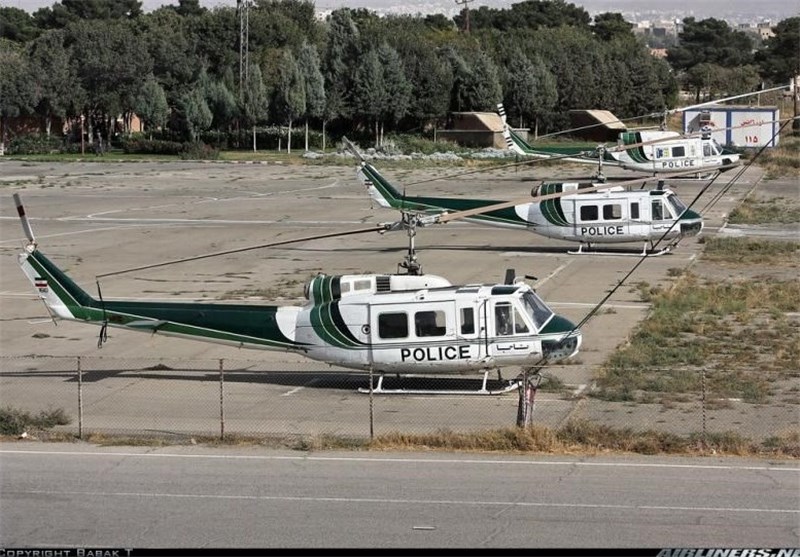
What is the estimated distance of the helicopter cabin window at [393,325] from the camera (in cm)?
2405

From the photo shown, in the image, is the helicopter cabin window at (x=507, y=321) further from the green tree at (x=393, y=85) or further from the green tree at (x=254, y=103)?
the green tree at (x=393, y=85)

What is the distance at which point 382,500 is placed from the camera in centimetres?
1733

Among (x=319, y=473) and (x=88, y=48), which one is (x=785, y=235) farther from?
(x=88, y=48)

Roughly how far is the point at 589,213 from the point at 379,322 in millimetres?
21009

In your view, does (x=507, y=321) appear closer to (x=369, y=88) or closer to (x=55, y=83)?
(x=369, y=88)

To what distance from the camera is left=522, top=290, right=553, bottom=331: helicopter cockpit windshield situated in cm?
2392

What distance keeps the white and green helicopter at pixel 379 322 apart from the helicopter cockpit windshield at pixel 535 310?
24mm

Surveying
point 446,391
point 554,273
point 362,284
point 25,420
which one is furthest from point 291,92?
point 25,420

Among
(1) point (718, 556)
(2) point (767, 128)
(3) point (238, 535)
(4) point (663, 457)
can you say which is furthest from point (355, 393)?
(2) point (767, 128)

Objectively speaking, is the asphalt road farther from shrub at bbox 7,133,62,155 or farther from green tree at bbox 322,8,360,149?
shrub at bbox 7,133,62,155

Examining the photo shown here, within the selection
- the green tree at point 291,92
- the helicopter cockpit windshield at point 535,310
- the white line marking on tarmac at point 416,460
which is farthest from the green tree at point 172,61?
the white line marking on tarmac at point 416,460

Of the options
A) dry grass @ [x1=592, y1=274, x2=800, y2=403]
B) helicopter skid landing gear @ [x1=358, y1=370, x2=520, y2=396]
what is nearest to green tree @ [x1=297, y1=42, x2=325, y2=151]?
dry grass @ [x1=592, y1=274, x2=800, y2=403]

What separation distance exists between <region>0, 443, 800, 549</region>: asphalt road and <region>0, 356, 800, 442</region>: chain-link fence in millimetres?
1652

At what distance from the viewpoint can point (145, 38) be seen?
376ft
